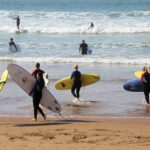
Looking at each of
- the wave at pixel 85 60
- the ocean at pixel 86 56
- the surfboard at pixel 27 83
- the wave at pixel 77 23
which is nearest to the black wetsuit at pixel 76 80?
the ocean at pixel 86 56

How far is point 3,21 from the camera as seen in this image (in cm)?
4459

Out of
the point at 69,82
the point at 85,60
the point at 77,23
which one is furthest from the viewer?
the point at 77,23

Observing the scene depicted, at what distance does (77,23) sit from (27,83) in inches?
1150

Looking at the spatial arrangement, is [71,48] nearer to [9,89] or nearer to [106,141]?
[9,89]

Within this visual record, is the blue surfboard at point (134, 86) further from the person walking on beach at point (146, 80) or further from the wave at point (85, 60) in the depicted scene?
the wave at point (85, 60)

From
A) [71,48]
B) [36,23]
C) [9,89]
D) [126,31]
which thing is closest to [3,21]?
Answer: [36,23]

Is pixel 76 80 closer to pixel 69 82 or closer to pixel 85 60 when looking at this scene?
pixel 69 82

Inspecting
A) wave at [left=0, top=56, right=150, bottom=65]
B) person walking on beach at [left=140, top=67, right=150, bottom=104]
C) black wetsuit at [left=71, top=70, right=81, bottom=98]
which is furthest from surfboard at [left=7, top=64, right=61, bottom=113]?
wave at [left=0, top=56, right=150, bottom=65]

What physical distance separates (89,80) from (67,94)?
96cm

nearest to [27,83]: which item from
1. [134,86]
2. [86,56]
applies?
[134,86]

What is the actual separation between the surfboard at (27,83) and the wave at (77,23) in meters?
24.7

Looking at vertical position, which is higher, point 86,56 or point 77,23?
point 77,23

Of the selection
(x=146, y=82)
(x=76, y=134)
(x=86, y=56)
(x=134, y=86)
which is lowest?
(x=76, y=134)

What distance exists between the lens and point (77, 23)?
135ft
